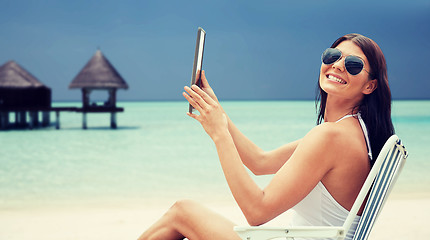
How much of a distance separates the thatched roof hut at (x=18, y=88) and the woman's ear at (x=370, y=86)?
932 inches

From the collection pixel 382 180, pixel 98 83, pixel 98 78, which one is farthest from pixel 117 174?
pixel 98 78

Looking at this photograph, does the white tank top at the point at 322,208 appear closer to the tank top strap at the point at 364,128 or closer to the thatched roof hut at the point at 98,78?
the tank top strap at the point at 364,128

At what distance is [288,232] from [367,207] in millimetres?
270

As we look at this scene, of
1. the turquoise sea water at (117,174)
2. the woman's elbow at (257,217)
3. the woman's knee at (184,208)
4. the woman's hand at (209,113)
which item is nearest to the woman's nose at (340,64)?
the woman's hand at (209,113)

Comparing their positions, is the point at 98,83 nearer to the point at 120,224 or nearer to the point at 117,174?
the point at 117,174

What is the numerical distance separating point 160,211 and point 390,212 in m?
2.71

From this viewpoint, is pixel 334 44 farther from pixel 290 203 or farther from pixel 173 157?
pixel 173 157

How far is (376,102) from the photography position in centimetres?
155

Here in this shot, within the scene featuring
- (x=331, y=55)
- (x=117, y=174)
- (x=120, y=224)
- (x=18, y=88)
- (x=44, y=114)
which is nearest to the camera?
(x=331, y=55)

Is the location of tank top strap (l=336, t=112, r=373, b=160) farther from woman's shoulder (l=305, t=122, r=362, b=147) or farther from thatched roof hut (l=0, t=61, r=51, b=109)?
thatched roof hut (l=0, t=61, r=51, b=109)

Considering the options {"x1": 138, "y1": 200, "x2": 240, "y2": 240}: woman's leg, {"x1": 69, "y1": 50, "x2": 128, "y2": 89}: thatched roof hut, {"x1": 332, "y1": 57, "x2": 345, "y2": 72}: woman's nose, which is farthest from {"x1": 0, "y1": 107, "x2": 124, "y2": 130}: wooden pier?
{"x1": 332, "y1": 57, "x2": 345, "y2": 72}: woman's nose

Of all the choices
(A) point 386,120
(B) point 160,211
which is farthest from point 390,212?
(A) point 386,120

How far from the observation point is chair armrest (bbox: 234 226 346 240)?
1342mm

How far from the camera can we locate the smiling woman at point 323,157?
1.34 m
